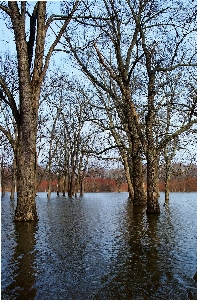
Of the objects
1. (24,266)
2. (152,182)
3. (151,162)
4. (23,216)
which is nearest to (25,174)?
(23,216)

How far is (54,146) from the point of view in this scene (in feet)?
142

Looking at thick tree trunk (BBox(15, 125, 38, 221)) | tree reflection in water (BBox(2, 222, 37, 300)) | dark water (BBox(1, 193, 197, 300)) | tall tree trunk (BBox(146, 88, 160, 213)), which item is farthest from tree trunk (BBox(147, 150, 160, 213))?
tree reflection in water (BBox(2, 222, 37, 300))

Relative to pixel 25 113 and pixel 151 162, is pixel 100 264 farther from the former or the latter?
pixel 151 162

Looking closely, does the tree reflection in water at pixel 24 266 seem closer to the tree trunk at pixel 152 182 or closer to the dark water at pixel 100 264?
the dark water at pixel 100 264

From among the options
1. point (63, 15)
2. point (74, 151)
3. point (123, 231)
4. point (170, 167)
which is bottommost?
point (123, 231)

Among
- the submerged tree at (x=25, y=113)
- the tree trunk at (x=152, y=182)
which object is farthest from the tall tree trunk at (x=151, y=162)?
the submerged tree at (x=25, y=113)

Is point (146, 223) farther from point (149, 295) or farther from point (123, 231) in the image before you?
point (149, 295)

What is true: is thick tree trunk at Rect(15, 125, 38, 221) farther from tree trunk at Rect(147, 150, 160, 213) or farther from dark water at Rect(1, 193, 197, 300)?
tree trunk at Rect(147, 150, 160, 213)

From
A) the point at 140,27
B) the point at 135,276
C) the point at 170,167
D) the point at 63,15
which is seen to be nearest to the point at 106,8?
the point at 140,27

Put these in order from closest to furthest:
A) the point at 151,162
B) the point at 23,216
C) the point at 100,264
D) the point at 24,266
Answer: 1. the point at 24,266
2. the point at 100,264
3. the point at 23,216
4. the point at 151,162

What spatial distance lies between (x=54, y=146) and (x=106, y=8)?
27.2m

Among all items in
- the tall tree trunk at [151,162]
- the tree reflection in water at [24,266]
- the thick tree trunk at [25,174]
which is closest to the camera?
the tree reflection in water at [24,266]

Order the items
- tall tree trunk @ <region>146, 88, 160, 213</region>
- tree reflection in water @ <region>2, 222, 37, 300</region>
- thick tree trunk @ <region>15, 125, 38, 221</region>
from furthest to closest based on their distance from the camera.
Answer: tall tree trunk @ <region>146, 88, 160, 213</region> → thick tree trunk @ <region>15, 125, 38, 221</region> → tree reflection in water @ <region>2, 222, 37, 300</region>

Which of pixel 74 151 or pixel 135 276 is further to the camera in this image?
pixel 74 151
